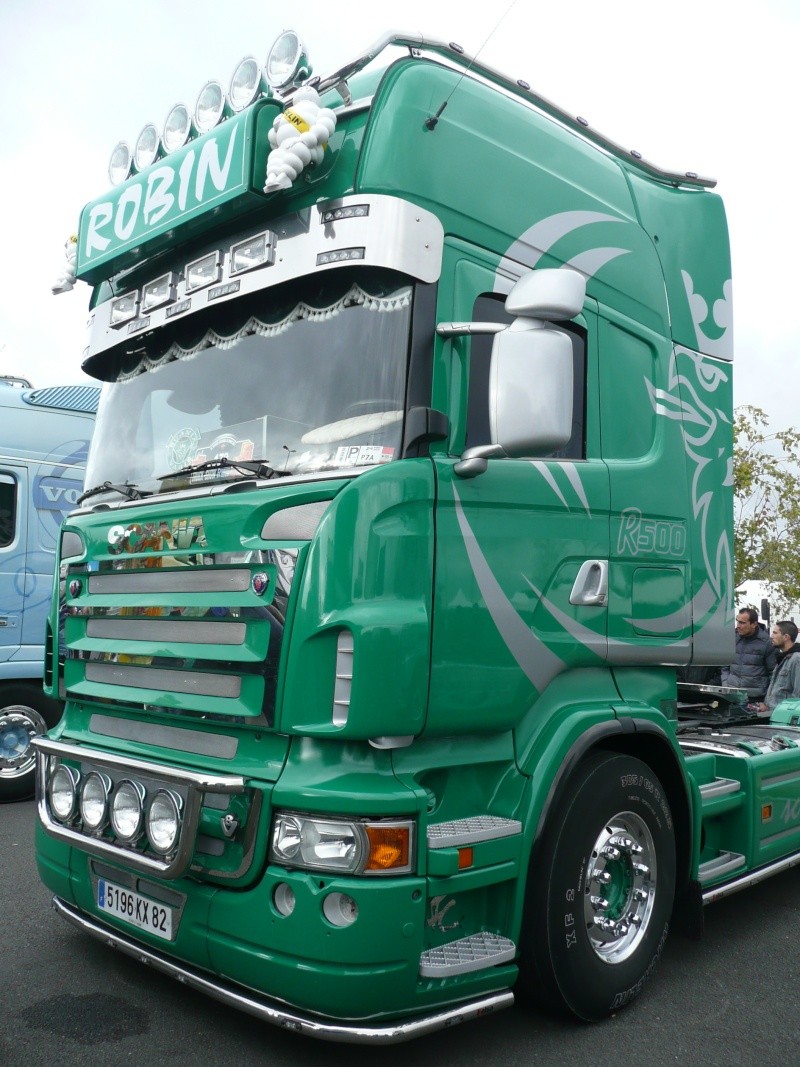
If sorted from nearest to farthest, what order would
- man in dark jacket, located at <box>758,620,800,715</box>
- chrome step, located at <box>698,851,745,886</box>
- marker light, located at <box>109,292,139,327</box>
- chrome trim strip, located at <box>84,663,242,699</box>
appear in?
1. chrome trim strip, located at <box>84,663,242,699</box>
2. marker light, located at <box>109,292,139,327</box>
3. chrome step, located at <box>698,851,745,886</box>
4. man in dark jacket, located at <box>758,620,800,715</box>

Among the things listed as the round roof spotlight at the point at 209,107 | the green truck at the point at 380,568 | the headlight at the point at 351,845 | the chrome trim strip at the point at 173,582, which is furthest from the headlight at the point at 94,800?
the round roof spotlight at the point at 209,107

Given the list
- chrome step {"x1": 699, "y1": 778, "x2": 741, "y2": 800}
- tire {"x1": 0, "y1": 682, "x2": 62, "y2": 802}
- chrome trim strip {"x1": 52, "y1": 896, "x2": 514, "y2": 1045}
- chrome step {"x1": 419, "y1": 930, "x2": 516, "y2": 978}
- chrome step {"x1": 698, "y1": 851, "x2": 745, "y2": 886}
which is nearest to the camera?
chrome trim strip {"x1": 52, "y1": 896, "x2": 514, "y2": 1045}

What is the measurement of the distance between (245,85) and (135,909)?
3.02m

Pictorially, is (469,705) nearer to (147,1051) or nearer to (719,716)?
(147,1051)

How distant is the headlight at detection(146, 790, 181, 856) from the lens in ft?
9.99

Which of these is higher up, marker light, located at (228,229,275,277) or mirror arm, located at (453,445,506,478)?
marker light, located at (228,229,275,277)

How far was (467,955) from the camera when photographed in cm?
299

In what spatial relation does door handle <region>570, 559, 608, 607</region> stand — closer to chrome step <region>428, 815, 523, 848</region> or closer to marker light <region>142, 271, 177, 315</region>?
chrome step <region>428, 815, 523, 848</region>

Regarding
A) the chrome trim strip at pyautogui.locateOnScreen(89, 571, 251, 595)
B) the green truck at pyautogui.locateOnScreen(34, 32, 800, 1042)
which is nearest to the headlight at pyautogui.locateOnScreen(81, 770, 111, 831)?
the green truck at pyautogui.locateOnScreen(34, 32, 800, 1042)

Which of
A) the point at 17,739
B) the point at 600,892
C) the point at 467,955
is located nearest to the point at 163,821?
the point at 467,955

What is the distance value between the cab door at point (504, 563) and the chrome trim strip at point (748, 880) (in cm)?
136

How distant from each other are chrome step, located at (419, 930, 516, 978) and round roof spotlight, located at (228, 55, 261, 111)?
300 centimetres

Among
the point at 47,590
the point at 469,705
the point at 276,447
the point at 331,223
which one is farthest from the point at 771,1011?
the point at 47,590

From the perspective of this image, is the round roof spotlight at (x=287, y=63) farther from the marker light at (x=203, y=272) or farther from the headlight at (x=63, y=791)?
the headlight at (x=63, y=791)
